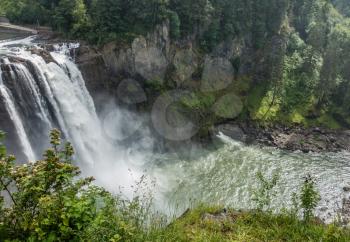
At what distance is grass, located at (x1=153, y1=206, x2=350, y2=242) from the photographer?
29.5ft

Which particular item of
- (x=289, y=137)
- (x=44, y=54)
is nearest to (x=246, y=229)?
(x=44, y=54)

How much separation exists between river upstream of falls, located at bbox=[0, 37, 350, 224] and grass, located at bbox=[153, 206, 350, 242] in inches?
482

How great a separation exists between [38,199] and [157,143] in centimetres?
2842

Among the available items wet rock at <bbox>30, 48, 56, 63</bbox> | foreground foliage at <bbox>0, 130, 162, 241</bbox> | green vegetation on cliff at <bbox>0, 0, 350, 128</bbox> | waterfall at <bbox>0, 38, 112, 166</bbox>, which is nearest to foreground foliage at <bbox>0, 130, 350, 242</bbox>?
foreground foliage at <bbox>0, 130, 162, 241</bbox>

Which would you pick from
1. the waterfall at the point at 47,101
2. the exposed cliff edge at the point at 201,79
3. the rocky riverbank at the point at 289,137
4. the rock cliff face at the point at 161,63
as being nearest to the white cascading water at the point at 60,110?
the waterfall at the point at 47,101

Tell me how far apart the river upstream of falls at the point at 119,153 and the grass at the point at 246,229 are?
12253mm

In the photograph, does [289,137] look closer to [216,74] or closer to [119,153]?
[216,74]

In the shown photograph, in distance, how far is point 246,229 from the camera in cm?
993

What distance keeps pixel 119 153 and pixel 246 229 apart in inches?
945

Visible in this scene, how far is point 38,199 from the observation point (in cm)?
707

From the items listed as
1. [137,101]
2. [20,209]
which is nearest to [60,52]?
[137,101]

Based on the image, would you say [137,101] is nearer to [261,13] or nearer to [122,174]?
[122,174]

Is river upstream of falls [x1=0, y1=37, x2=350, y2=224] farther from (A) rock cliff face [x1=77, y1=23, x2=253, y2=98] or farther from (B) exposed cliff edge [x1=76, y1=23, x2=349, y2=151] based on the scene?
(A) rock cliff face [x1=77, y1=23, x2=253, y2=98]

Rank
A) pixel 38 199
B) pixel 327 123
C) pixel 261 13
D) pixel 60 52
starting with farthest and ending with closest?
pixel 261 13 < pixel 327 123 < pixel 60 52 < pixel 38 199
